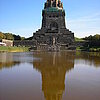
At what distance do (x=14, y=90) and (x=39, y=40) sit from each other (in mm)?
56531

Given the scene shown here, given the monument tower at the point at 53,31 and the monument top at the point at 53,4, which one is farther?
the monument top at the point at 53,4

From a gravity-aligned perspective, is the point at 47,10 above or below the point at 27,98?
above

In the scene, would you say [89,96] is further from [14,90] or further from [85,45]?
[85,45]

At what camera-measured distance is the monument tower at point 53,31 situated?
6050 centimetres

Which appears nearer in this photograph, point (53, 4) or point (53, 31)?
point (53, 31)

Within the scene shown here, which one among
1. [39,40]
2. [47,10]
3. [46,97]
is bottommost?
[46,97]

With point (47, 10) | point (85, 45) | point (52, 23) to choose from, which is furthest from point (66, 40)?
point (47, 10)

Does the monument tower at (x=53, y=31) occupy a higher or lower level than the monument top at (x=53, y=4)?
lower

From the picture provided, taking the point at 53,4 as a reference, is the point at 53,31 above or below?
below

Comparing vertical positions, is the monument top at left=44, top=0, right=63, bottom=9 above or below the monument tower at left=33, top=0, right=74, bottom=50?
above

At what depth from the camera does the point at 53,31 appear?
66750 mm

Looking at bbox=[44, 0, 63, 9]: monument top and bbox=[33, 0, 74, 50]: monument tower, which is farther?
bbox=[44, 0, 63, 9]: monument top

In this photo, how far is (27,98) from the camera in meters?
5.84

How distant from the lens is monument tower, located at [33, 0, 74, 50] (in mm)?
60500
